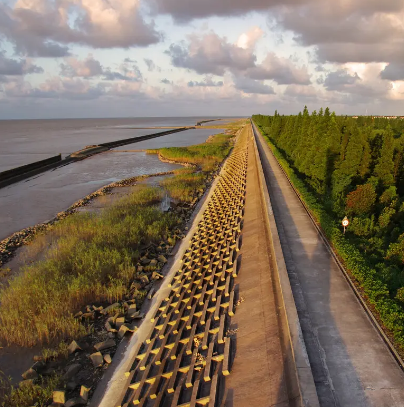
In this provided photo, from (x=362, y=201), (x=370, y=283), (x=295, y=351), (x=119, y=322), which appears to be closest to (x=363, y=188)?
(x=362, y=201)

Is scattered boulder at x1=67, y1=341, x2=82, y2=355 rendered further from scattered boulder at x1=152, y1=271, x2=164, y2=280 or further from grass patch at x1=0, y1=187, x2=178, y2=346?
scattered boulder at x1=152, y1=271, x2=164, y2=280

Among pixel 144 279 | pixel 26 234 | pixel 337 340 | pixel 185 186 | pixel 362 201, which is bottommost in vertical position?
pixel 26 234

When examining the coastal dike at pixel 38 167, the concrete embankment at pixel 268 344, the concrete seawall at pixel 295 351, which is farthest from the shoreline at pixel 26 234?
the coastal dike at pixel 38 167

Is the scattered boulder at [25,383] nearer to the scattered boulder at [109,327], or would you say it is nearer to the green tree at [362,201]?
the scattered boulder at [109,327]

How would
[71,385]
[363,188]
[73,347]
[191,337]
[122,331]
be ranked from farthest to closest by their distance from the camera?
[363,188] < [122,331] < [73,347] < [191,337] < [71,385]

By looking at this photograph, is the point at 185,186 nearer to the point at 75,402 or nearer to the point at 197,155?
the point at 197,155
